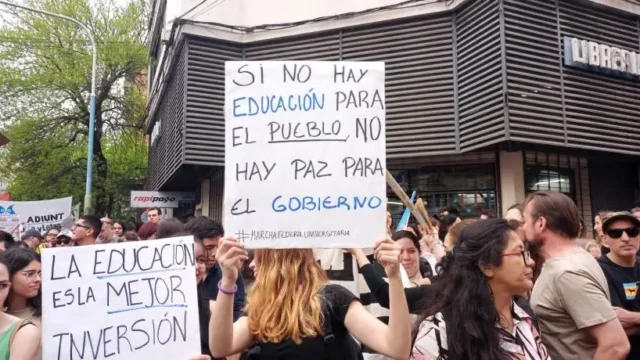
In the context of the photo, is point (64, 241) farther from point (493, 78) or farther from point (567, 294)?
point (493, 78)

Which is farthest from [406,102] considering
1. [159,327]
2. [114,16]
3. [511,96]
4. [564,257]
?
[114,16]

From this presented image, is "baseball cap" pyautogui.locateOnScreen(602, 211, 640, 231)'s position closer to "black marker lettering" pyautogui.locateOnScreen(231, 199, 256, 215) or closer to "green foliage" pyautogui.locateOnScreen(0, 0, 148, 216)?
"black marker lettering" pyautogui.locateOnScreen(231, 199, 256, 215)

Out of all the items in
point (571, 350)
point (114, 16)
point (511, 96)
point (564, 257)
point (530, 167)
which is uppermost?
point (114, 16)

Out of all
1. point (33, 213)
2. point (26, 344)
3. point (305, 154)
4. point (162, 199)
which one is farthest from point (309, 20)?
point (26, 344)

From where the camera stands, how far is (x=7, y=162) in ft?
75.7

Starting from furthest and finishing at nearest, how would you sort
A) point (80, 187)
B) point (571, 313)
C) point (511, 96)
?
point (80, 187) < point (511, 96) < point (571, 313)

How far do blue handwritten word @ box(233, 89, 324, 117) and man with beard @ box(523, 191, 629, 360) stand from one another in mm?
1405

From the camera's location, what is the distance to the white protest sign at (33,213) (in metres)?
11.4

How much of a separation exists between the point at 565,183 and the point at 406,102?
335 centimetres

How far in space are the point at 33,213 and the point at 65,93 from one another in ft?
43.2

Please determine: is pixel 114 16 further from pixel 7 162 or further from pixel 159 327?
pixel 159 327

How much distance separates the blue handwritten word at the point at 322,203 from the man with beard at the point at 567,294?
107 centimetres

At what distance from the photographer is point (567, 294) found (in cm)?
276

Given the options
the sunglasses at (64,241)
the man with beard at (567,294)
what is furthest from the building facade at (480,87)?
the man with beard at (567,294)
